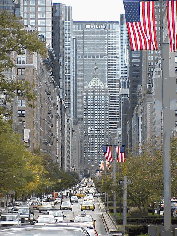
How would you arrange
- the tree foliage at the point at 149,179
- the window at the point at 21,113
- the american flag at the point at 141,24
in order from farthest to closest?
the window at the point at 21,113
the tree foliage at the point at 149,179
the american flag at the point at 141,24

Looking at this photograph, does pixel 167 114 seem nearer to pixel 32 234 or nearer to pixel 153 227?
pixel 153 227

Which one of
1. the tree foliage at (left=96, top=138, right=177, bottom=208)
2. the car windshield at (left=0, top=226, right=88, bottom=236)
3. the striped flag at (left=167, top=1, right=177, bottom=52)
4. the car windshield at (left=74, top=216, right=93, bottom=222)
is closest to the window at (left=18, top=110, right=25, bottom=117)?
the tree foliage at (left=96, top=138, right=177, bottom=208)

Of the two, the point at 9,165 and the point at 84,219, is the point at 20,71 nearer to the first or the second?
the point at 9,165

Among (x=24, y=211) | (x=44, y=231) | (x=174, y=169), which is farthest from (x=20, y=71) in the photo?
(x=44, y=231)

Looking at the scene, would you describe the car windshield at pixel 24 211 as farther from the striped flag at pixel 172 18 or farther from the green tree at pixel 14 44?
the striped flag at pixel 172 18

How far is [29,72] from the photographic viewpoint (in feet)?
459

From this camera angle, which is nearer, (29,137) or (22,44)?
(22,44)

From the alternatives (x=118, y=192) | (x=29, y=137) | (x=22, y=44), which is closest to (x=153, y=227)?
(x=22, y=44)

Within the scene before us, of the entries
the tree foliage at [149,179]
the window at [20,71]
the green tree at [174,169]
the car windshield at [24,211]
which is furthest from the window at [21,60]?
the green tree at [174,169]

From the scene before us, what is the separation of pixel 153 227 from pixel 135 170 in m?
34.2

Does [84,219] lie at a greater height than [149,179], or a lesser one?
lesser

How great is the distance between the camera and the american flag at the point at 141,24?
771 inches

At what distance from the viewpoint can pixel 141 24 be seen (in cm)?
1962

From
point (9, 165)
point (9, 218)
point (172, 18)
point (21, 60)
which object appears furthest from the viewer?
point (21, 60)
